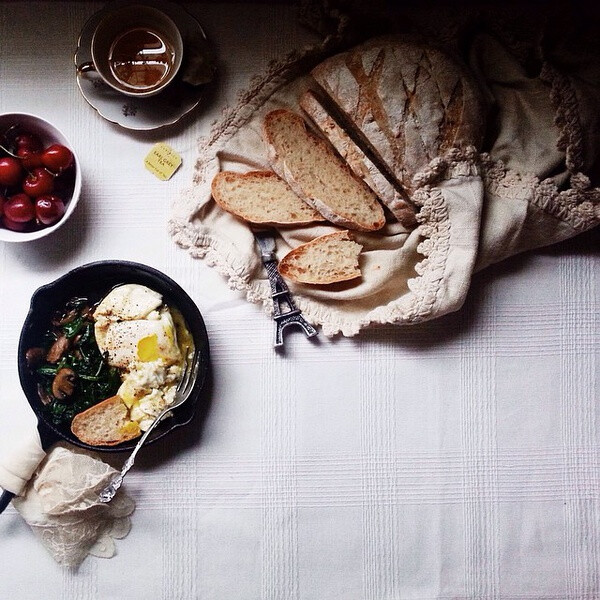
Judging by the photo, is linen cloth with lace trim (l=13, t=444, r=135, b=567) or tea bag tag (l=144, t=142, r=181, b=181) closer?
linen cloth with lace trim (l=13, t=444, r=135, b=567)

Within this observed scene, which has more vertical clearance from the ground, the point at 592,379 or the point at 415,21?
the point at 415,21

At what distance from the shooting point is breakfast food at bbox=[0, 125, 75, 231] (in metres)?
1.27

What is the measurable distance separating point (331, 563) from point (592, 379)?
68 cm

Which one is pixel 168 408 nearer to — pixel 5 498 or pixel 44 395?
pixel 44 395

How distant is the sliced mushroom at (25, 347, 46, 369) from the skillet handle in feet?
0.81

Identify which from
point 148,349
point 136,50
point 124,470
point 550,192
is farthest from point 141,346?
point 550,192

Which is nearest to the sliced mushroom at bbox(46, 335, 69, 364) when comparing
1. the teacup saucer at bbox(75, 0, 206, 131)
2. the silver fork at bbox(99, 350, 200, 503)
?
the silver fork at bbox(99, 350, 200, 503)

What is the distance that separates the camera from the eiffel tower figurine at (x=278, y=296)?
1354 millimetres

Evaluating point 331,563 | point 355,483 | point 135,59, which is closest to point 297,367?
point 355,483

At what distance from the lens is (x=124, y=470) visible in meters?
1.26

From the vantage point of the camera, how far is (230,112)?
4.51ft

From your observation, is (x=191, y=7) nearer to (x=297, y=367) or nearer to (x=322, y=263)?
(x=322, y=263)

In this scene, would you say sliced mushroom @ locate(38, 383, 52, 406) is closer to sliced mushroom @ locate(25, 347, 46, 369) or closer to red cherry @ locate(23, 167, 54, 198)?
sliced mushroom @ locate(25, 347, 46, 369)

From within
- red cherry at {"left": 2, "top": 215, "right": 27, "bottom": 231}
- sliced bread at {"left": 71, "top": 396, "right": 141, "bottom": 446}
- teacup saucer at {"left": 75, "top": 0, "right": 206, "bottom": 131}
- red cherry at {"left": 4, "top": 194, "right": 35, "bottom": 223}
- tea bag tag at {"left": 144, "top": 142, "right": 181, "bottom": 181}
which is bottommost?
sliced bread at {"left": 71, "top": 396, "right": 141, "bottom": 446}
